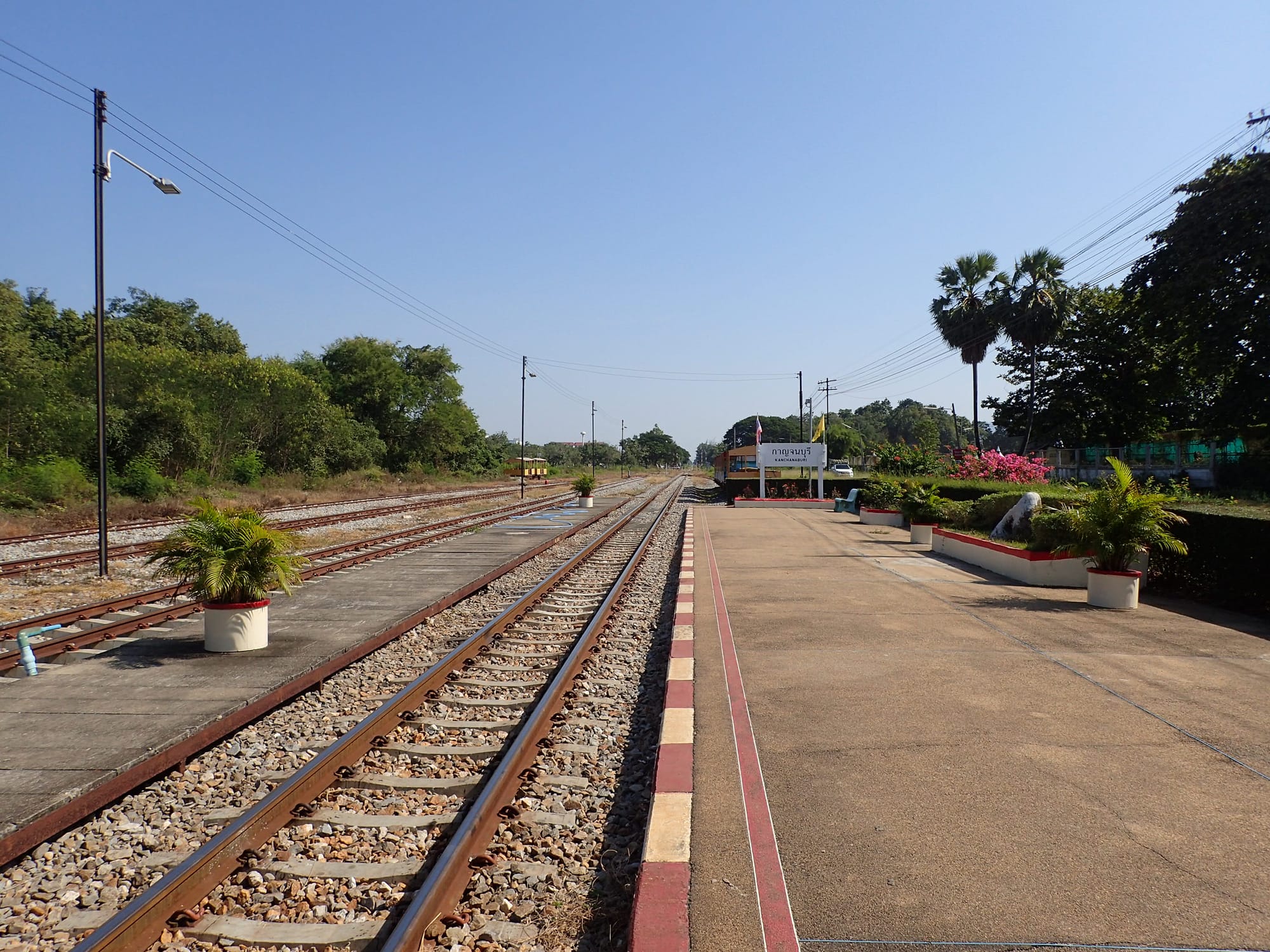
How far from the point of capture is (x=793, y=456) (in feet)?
121

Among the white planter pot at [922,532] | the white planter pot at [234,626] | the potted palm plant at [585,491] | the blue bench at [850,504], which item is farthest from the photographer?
the potted palm plant at [585,491]

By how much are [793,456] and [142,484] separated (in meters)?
27.1

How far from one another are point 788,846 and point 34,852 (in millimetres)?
3609

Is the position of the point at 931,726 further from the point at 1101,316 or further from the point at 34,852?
the point at 1101,316

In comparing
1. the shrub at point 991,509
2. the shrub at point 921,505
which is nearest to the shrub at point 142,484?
the shrub at point 921,505

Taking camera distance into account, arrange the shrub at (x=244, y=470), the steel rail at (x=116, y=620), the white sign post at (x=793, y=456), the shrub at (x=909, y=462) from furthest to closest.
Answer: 1. the shrub at (x=244, y=470)
2. the shrub at (x=909, y=462)
3. the white sign post at (x=793, y=456)
4. the steel rail at (x=116, y=620)

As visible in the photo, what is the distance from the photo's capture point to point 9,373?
Answer: 3009 cm

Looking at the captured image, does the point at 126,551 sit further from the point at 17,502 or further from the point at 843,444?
the point at 843,444

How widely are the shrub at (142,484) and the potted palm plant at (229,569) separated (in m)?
26.1

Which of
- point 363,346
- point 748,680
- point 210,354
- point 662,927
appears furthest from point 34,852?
point 363,346

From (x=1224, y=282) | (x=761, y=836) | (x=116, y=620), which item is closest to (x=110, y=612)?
(x=116, y=620)

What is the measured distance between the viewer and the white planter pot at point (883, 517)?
80.3 ft

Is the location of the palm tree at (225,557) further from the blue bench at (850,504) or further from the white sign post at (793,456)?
the white sign post at (793,456)

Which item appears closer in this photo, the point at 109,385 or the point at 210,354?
the point at 109,385
